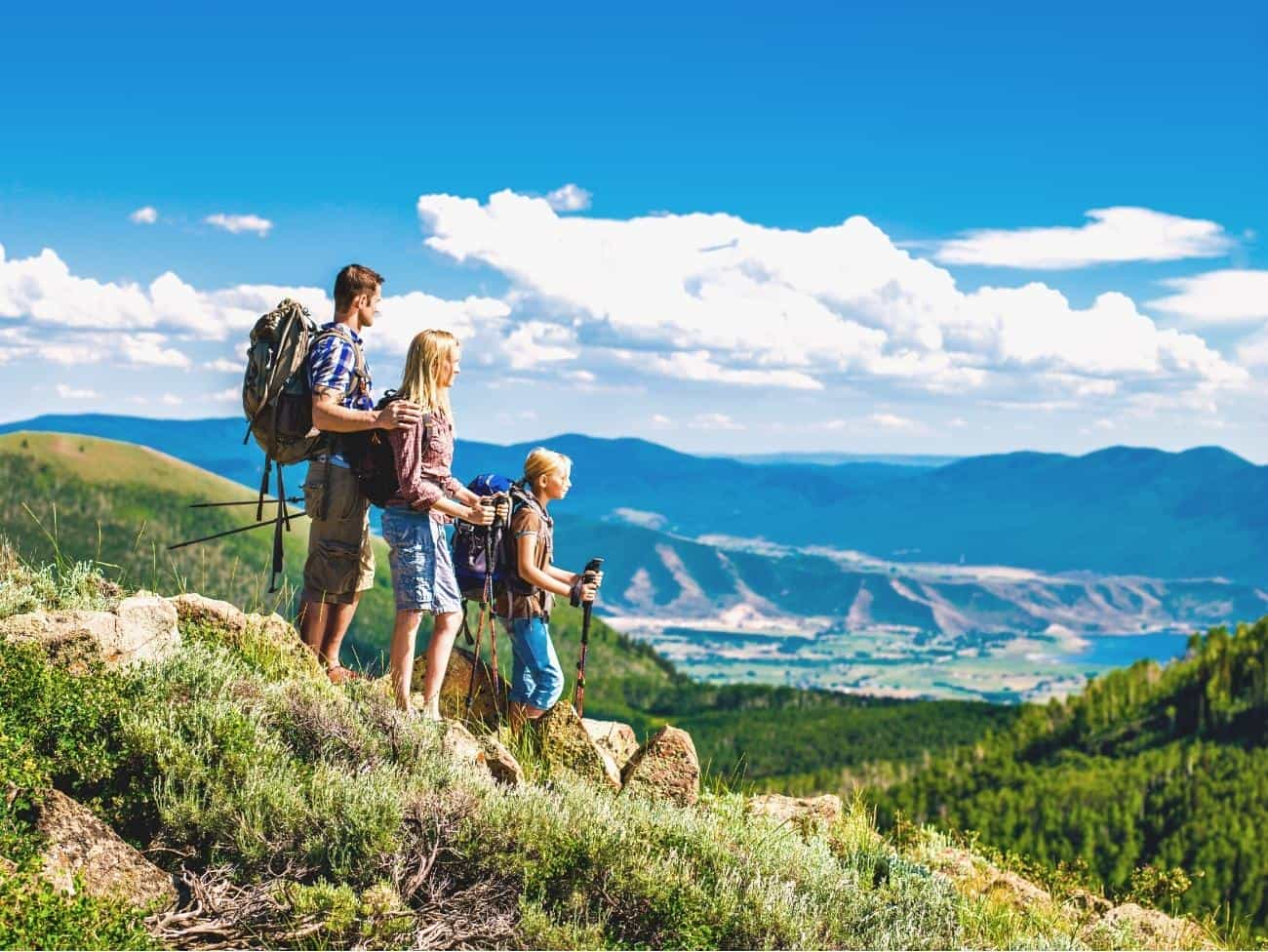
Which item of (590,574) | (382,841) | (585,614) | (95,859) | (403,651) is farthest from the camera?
(585,614)

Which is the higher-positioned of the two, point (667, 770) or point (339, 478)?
point (339, 478)

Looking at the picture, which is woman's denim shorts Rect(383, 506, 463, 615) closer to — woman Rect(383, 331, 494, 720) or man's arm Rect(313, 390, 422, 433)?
woman Rect(383, 331, 494, 720)

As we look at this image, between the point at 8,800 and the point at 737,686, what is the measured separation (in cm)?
19113

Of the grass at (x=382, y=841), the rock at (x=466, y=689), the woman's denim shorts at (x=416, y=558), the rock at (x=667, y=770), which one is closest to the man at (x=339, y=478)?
the woman's denim shorts at (x=416, y=558)

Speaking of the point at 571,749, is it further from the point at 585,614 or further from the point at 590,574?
the point at 590,574

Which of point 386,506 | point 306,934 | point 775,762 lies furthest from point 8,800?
point 775,762

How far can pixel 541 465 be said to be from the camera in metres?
9.67

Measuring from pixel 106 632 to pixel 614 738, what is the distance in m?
4.58

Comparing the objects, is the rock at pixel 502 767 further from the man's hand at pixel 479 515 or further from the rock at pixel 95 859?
the rock at pixel 95 859

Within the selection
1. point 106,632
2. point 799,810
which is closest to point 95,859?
point 106,632

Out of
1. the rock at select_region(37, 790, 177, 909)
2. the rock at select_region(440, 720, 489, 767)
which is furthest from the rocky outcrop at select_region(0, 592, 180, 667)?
the rock at select_region(440, 720, 489, 767)

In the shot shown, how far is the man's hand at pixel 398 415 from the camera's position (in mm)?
8602

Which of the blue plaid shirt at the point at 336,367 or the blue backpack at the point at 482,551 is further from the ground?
the blue plaid shirt at the point at 336,367

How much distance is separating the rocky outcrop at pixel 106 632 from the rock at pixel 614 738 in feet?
12.1
